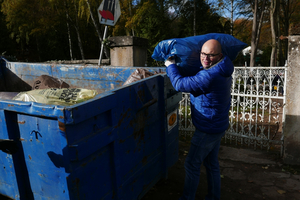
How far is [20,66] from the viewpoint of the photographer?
14.3ft

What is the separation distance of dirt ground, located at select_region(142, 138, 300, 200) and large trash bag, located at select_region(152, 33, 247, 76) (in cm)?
159

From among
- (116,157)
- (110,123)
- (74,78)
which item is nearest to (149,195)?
(116,157)

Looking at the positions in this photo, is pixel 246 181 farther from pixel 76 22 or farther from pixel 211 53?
pixel 76 22

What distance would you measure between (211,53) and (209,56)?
0.03 metres

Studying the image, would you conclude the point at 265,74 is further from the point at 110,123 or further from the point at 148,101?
the point at 110,123

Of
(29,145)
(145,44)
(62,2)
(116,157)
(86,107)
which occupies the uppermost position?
(62,2)

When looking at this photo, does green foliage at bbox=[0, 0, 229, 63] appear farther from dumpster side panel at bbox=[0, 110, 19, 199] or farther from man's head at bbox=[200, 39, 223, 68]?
dumpster side panel at bbox=[0, 110, 19, 199]

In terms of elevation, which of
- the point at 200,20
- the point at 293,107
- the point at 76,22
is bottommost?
the point at 293,107

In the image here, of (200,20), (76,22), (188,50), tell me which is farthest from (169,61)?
(76,22)

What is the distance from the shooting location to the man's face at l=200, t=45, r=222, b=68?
219cm

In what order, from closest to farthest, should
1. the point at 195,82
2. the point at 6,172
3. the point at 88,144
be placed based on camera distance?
the point at 88,144 → the point at 6,172 → the point at 195,82

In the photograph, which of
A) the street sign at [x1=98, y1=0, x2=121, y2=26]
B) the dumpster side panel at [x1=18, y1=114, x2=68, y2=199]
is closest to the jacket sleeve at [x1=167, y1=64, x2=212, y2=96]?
the dumpster side panel at [x1=18, y1=114, x2=68, y2=199]

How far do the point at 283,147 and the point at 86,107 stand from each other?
3846 mm

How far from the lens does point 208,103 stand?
2.32 m
